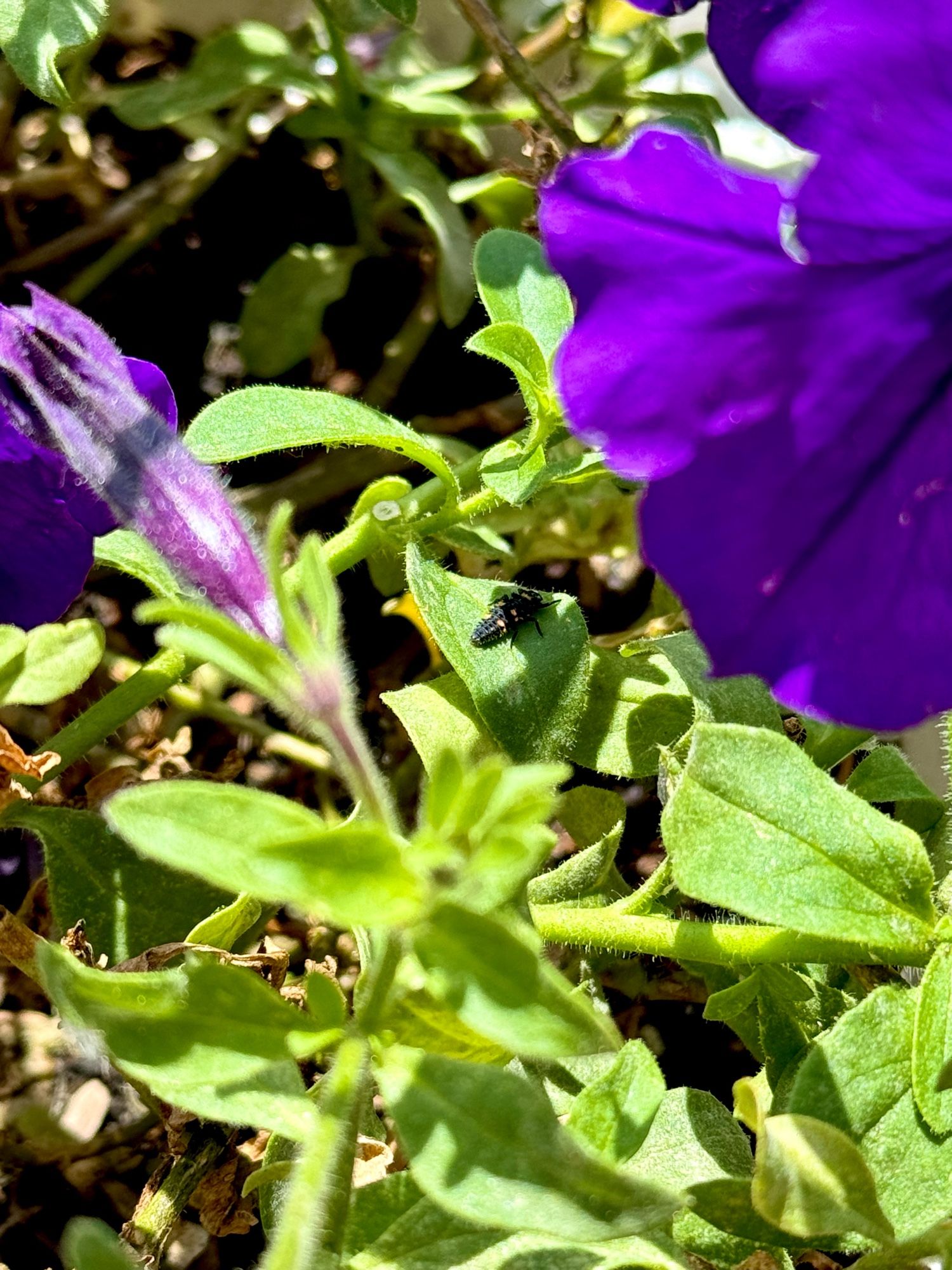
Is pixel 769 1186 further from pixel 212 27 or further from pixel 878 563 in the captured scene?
pixel 212 27

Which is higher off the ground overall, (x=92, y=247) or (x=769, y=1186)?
(x=92, y=247)

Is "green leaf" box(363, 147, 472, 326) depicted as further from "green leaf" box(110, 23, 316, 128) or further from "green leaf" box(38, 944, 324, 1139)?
"green leaf" box(38, 944, 324, 1139)

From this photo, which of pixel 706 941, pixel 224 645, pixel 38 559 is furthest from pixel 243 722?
pixel 224 645

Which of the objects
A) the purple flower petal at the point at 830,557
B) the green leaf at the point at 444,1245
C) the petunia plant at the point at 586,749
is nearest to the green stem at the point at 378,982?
the petunia plant at the point at 586,749

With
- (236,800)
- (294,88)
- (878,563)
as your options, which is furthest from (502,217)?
(236,800)

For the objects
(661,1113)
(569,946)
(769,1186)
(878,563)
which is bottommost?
(569,946)

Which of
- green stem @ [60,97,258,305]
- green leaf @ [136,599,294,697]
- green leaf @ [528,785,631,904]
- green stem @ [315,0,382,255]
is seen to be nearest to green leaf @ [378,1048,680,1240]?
green leaf @ [136,599,294,697]

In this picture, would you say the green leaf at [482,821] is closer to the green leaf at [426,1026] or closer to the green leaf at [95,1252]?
the green leaf at [426,1026]

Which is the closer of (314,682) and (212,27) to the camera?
(314,682)
